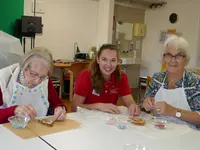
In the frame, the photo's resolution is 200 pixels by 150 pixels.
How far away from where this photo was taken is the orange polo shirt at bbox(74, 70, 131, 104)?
77.1 inches

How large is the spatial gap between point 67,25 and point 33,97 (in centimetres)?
388

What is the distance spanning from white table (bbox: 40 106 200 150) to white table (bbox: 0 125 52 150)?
0.05m

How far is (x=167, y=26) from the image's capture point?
5957 millimetres

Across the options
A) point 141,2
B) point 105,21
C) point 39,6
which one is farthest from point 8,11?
point 141,2

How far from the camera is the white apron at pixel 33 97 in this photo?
62.5 inches

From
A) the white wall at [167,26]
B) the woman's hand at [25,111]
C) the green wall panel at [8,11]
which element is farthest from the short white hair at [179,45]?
the white wall at [167,26]

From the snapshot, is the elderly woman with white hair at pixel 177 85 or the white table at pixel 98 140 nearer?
the white table at pixel 98 140

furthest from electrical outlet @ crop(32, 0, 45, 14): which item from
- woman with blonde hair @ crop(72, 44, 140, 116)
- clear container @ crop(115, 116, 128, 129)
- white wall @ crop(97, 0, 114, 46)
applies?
clear container @ crop(115, 116, 128, 129)

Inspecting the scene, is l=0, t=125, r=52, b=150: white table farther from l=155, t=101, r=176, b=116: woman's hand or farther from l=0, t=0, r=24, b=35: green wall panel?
l=0, t=0, r=24, b=35: green wall panel

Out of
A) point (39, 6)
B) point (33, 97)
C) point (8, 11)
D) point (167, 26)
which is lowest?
point (33, 97)

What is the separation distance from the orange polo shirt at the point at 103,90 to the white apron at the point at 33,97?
345 mm

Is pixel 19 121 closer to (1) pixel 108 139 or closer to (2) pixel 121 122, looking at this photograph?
(1) pixel 108 139

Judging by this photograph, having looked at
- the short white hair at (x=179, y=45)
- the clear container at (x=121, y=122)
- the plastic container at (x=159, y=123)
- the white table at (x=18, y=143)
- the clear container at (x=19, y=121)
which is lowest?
the plastic container at (x=159, y=123)

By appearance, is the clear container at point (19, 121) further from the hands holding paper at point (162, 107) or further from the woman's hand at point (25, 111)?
the hands holding paper at point (162, 107)
